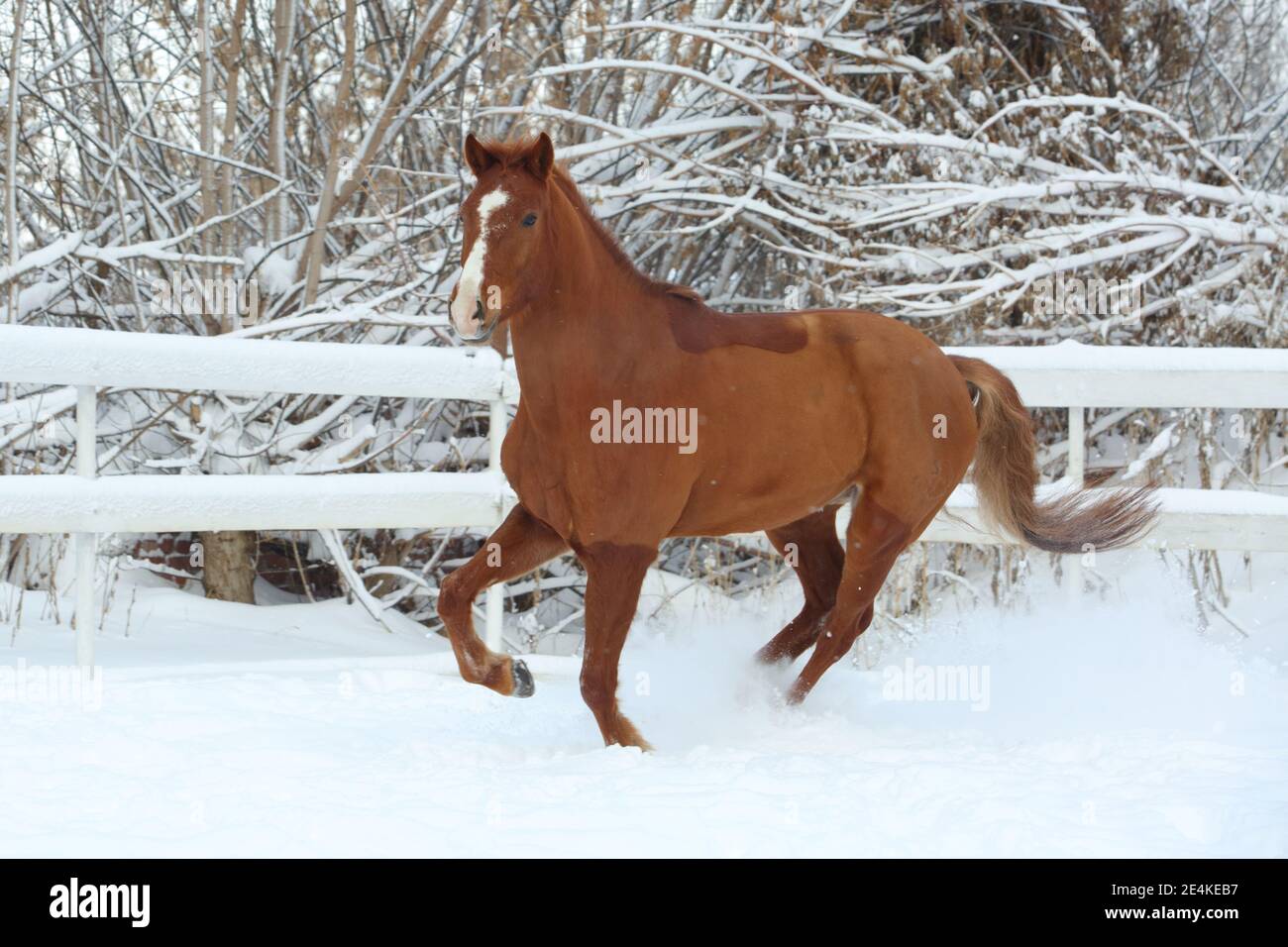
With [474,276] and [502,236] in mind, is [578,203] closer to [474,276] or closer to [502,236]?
[502,236]

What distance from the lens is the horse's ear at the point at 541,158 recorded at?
10.3 ft

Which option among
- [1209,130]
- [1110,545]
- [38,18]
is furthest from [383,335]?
[1209,130]

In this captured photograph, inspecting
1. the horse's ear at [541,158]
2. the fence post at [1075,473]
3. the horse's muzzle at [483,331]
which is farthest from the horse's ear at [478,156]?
the fence post at [1075,473]

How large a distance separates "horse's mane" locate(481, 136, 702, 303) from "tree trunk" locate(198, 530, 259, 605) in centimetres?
370

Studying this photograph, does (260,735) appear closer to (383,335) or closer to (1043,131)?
(383,335)

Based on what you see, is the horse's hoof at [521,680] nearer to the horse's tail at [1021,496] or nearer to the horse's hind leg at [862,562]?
the horse's hind leg at [862,562]

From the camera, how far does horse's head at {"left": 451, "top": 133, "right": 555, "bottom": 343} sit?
9.66 feet

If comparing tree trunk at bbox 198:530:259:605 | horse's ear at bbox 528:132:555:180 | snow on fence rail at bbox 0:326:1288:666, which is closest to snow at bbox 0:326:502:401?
snow on fence rail at bbox 0:326:1288:666

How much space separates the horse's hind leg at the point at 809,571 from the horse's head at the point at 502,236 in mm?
1256

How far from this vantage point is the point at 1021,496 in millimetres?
4043

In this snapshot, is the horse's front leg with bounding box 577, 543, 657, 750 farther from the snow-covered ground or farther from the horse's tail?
the horse's tail

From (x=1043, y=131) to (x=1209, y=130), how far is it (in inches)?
141

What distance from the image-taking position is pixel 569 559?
7504mm

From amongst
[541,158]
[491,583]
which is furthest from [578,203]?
[491,583]
